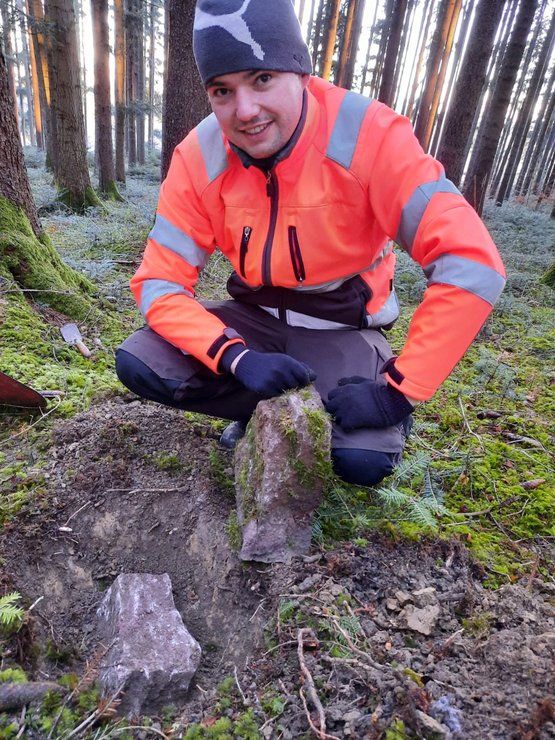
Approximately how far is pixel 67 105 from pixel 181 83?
421 cm

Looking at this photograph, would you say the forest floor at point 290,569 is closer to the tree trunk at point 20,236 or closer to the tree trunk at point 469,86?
the tree trunk at point 20,236

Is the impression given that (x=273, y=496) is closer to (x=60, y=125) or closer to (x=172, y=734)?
(x=172, y=734)

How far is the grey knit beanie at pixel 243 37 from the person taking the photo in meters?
2.02

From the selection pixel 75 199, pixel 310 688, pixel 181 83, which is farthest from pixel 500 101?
pixel 310 688

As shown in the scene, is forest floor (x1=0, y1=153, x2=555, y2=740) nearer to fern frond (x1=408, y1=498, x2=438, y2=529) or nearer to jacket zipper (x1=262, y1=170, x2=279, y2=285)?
fern frond (x1=408, y1=498, x2=438, y2=529)

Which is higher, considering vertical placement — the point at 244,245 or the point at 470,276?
the point at 470,276

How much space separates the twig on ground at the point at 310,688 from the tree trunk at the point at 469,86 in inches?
344

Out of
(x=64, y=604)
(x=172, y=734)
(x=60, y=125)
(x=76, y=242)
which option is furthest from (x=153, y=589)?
(x=60, y=125)

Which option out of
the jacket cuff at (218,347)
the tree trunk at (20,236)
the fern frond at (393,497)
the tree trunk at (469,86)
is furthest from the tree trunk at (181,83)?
the fern frond at (393,497)

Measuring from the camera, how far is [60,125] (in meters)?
9.62

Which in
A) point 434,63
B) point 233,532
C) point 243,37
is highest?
point 434,63

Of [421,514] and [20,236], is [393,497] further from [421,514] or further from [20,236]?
[20,236]

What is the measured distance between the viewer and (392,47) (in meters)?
11.7

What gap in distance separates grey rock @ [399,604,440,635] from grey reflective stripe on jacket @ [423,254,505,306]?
4.40 feet
